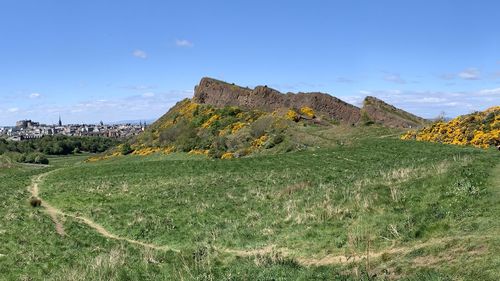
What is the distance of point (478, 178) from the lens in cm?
1775

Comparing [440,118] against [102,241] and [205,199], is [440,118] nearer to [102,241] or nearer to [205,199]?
[205,199]

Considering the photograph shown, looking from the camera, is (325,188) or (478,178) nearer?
(478,178)

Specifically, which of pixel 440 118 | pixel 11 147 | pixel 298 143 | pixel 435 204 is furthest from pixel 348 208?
pixel 11 147

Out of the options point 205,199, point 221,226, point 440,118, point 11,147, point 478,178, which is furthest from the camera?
point 11,147

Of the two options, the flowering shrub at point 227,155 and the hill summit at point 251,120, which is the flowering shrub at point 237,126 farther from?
the flowering shrub at point 227,155

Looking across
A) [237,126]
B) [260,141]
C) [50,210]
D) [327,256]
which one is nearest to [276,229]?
[327,256]

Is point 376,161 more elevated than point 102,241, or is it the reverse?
point 376,161

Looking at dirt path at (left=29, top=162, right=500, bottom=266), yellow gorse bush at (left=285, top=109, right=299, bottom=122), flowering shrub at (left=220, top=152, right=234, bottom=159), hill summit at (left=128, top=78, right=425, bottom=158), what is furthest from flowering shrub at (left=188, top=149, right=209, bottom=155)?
dirt path at (left=29, top=162, right=500, bottom=266)

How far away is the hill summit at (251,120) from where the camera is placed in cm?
4994

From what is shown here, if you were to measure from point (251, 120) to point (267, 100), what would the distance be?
10.9 metres

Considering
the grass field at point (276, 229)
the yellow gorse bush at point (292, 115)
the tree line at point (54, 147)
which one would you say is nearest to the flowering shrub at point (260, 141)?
the yellow gorse bush at point (292, 115)

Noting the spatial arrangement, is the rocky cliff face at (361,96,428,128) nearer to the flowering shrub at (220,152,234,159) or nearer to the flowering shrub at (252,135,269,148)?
the flowering shrub at (252,135,269,148)

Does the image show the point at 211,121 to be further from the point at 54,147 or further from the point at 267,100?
→ the point at 54,147

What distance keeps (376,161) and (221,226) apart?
653 inches
